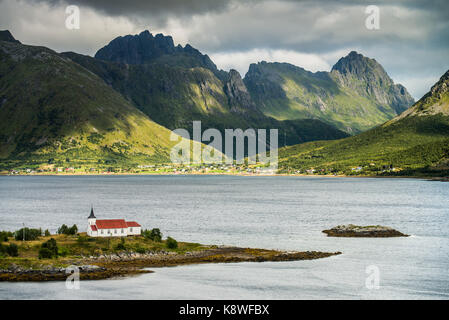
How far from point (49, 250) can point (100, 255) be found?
7352mm

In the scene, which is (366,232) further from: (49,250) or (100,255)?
(49,250)

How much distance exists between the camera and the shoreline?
229ft

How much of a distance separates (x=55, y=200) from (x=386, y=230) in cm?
12919

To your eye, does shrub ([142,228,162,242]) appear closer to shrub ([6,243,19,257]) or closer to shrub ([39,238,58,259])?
shrub ([39,238,58,259])

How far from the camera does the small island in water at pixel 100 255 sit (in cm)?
7119

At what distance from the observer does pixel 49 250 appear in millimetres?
76312

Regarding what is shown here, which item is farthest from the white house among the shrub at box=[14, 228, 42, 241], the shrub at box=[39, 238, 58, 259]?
the shrub at box=[39, 238, 58, 259]

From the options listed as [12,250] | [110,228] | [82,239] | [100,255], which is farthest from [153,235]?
[12,250]

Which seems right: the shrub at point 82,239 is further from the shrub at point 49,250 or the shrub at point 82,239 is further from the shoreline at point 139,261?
the shoreline at point 139,261

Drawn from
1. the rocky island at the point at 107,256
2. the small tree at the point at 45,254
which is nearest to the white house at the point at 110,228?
the rocky island at the point at 107,256

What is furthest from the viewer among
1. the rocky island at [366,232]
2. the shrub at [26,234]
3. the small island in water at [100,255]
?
the rocky island at [366,232]

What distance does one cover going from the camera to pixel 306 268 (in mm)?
78438

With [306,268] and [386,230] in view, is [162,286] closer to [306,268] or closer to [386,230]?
[306,268]
